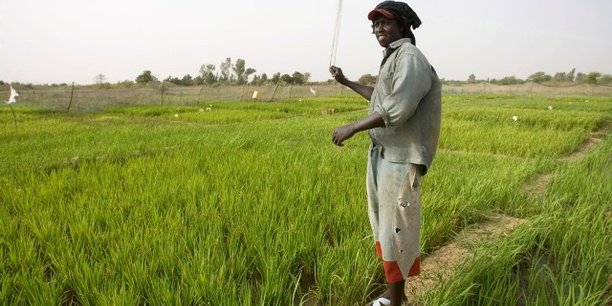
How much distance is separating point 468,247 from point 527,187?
1840 millimetres

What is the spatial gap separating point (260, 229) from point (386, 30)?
4.20 ft

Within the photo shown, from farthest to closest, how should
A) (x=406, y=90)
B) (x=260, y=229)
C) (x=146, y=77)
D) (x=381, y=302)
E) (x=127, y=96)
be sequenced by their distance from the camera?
(x=146, y=77), (x=127, y=96), (x=260, y=229), (x=381, y=302), (x=406, y=90)

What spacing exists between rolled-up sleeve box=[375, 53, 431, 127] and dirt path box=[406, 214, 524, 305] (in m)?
0.80

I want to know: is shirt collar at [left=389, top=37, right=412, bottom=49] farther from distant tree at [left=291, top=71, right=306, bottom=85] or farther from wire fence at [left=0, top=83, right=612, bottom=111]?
distant tree at [left=291, top=71, right=306, bottom=85]

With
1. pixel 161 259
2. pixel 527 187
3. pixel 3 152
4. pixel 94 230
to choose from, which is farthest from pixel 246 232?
pixel 3 152

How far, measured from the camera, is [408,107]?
4.24ft

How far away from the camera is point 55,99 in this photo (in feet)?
41.5

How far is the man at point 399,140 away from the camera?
1391mm

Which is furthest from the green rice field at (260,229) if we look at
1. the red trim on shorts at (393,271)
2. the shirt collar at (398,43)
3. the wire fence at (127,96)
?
the wire fence at (127,96)

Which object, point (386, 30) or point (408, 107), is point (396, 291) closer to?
point (408, 107)

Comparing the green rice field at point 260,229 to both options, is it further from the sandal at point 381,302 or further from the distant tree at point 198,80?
the distant tree at point 198,80

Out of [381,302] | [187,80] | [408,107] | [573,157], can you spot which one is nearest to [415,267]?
[381,302]

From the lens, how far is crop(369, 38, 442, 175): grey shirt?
130cm

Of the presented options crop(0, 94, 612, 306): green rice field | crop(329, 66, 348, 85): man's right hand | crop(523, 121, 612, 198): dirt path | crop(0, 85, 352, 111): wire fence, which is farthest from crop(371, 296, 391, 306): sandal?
crop(0, 85, 352, 111): wire fence
